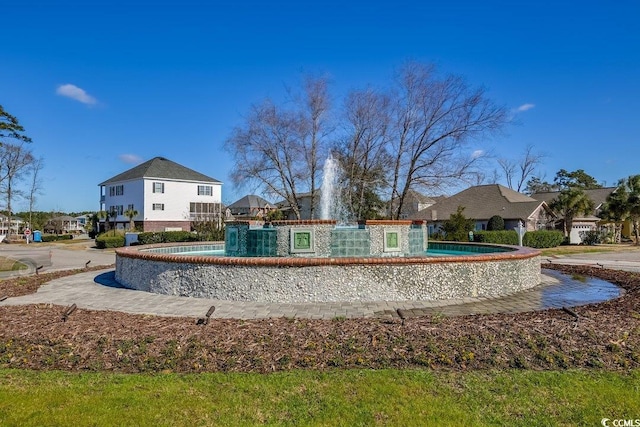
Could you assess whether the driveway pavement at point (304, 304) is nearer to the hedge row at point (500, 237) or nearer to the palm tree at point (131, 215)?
the hedge row at point (500, 237)

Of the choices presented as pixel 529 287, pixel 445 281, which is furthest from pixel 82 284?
pixel 529 287

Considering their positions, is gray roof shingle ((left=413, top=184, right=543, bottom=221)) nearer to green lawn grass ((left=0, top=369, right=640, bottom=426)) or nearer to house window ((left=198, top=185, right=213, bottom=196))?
house window ((left=198, top=185, right=213, bottom=196))

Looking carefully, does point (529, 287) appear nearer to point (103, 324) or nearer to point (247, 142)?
point (103, 324)

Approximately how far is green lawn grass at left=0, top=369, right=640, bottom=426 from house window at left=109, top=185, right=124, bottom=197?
171 ft

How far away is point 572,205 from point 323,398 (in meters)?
38.5

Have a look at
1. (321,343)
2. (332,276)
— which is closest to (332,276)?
(332,276)

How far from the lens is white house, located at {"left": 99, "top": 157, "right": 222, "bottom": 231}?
4822 centimetres

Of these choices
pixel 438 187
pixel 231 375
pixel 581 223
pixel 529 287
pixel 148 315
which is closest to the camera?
pixel 231 375

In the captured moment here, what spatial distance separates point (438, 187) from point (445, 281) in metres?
21.8

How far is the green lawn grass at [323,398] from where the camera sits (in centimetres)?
339

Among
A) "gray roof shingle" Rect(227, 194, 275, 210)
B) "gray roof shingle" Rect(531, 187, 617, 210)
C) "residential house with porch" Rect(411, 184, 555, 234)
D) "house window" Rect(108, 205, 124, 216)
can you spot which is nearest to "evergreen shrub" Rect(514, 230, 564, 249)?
"residential house with porch" Rect(411, 184, 555, 234)

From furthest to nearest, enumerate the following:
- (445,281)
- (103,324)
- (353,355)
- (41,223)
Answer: (41,223) < (445,281) < (103,324) < (353,355)

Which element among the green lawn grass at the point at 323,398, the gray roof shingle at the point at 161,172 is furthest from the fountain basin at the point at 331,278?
the gray roof shingle at the point at 161,172

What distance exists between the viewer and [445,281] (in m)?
8.76
